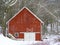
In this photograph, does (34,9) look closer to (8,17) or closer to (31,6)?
(31,6)

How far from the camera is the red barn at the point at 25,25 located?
63031 mm

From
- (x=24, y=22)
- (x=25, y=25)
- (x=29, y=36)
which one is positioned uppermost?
(x=24, y=22)

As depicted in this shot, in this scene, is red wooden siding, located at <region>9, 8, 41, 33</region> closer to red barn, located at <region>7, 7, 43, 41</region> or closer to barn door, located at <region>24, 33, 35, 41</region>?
red barn, located at <region>7, 7, 43, 41</region>

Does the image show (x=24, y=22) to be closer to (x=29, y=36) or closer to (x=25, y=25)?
(x=25, y=25)

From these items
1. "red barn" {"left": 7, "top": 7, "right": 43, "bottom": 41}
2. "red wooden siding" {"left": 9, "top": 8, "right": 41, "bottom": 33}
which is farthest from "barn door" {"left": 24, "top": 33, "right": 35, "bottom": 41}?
"red wooden siding" {"left": 9, "top": 8, "right": 41, "bottom": 33}

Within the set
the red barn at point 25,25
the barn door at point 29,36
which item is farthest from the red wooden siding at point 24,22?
the barn door at point 29,36

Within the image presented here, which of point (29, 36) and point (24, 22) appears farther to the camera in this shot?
point (24, 22)

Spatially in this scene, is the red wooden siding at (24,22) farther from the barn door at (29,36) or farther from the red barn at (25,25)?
the barn door at (29,36)

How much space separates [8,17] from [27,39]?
7.31 m

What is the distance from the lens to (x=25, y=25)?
210ft

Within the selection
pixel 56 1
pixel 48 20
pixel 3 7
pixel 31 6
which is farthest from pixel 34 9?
pixel 56 1

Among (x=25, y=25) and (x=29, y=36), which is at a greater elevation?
(x=25, y=25)

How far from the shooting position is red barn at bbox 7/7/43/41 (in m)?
63.0

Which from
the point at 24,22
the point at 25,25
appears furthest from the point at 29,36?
the point at 24,22
